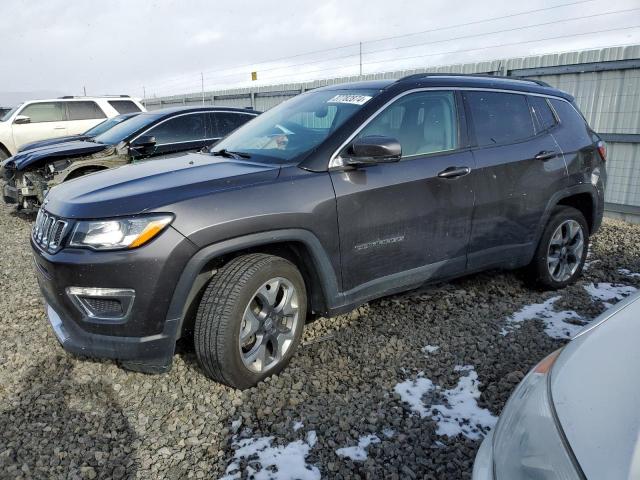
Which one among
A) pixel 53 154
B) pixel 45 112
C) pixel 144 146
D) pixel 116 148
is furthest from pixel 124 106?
pixel 144 146

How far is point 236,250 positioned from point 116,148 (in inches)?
194

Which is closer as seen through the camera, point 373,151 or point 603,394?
point 603,394

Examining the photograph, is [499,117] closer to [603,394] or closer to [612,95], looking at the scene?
[603,394]

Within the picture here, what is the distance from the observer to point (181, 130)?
7.16 meters

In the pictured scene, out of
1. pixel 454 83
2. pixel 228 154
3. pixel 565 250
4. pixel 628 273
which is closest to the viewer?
pixel 228 154

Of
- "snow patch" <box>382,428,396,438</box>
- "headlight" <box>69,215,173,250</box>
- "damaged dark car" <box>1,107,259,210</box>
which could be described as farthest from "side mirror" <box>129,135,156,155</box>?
"snow patch" <box>382,428,396,438</box>

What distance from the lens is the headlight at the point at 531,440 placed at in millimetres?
1177

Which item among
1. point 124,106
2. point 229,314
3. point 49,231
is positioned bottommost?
point 229,314

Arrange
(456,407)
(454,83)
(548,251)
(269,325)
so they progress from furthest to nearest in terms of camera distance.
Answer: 1. (548,251)
2. (454,83)
3. (269,325)
4. (456,407)

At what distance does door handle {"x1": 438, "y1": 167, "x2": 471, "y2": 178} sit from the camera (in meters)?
3.31

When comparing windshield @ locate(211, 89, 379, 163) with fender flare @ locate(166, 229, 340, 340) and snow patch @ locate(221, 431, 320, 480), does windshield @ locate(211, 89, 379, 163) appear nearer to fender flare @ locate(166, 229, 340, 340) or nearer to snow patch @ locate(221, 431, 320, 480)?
fender flare @ locate(166, 229, 340, 340)

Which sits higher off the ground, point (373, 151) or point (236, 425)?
point (373, 151)

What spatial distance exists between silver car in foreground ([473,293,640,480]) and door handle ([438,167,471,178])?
1.78m

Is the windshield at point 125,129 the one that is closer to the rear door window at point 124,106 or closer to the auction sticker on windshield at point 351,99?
the auction sticker on windshield at point 351,99
